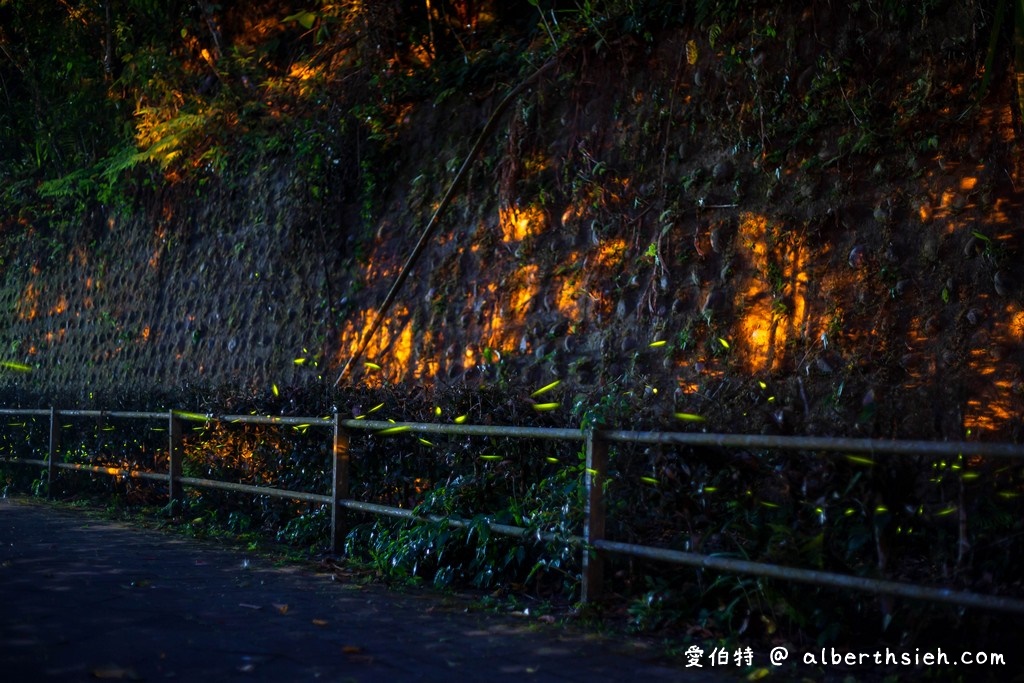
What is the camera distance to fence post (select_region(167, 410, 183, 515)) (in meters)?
10.5

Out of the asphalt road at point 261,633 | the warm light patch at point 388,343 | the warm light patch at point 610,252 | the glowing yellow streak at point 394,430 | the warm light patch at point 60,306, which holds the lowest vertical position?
the asphalt road at point 261,633

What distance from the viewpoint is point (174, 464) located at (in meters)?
10.6

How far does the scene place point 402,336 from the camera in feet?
34.7

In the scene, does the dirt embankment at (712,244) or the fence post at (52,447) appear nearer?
the dirt embankment at (712,244)

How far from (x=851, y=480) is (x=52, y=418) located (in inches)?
437

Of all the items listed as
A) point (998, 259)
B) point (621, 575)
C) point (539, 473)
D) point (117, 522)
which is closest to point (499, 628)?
point (621, 575)

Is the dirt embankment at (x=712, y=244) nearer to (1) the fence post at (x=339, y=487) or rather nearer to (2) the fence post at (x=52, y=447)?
(1) the fence post at (x=339, y=487)

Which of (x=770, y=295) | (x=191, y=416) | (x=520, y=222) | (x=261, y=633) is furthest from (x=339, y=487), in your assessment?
(x=770, y=295)

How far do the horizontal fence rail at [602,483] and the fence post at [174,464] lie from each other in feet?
2.83

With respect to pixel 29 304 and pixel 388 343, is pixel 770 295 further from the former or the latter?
pixel 29 304

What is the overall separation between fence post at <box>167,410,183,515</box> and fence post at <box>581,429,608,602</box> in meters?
5.97

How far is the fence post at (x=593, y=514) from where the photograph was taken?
5.78 meters

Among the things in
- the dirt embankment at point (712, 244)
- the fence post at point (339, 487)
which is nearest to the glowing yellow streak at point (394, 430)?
the fence post at point (339, 487)

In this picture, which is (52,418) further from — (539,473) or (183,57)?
(539,473)
